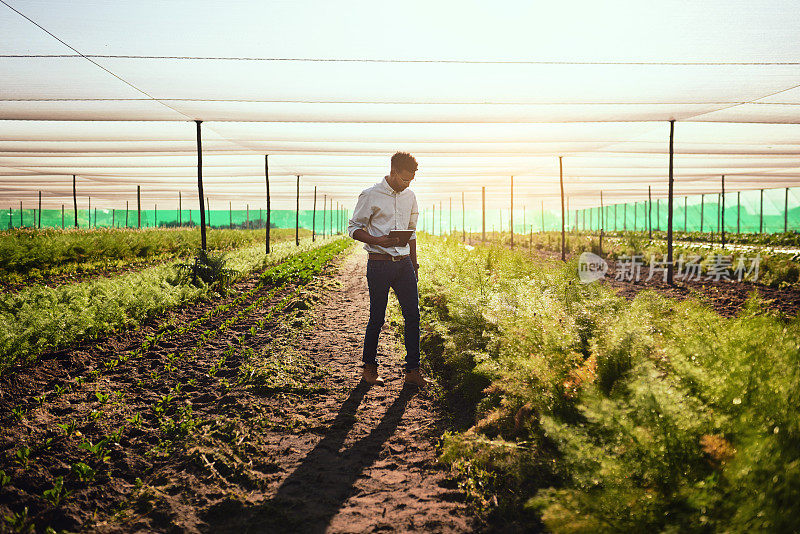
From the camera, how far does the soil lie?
7.77 feet

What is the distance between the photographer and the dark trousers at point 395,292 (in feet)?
13.3

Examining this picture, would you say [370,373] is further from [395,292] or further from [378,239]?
[378,239]

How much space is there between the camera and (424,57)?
5.46 metres

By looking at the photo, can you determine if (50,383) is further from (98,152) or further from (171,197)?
(171,197)

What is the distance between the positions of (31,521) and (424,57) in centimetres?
536

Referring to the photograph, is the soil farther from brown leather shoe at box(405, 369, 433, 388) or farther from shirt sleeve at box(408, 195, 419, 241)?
shirt sleeve at box(408, 195, 419, 241)

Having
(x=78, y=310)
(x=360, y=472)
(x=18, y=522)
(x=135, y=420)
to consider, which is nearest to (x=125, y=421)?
(x=135, y=420)

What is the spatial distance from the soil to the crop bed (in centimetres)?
1

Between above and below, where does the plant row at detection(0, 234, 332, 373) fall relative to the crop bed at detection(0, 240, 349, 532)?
above

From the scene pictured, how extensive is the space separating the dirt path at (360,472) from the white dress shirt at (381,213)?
134cm

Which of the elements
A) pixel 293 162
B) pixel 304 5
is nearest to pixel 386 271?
pixel 304 5

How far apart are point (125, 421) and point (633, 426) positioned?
338 centimetres

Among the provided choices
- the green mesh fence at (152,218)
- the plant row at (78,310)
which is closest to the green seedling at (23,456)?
the plant row at (78,310)

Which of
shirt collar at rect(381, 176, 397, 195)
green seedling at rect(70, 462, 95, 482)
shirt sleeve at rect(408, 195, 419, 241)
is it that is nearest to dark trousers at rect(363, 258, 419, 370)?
shirt sleeve at rect(408, 195, 419, 241)
